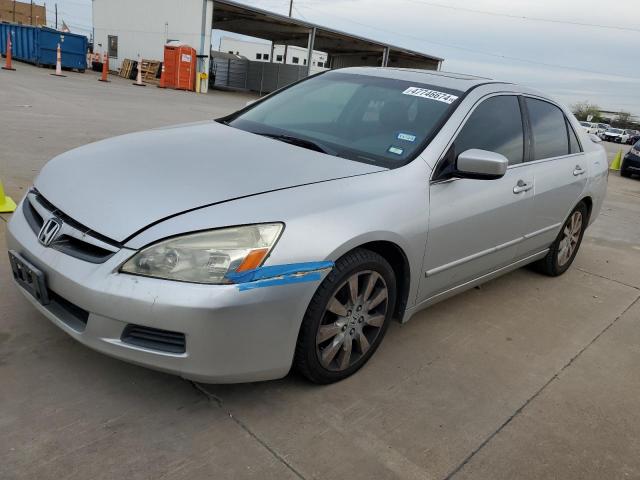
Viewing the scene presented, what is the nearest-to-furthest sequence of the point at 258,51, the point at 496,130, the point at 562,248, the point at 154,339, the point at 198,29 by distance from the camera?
the point at 154,339, the point at 496,130, the point at 562,248, the point at 198,29, the point at 258,51

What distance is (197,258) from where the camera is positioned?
213 centimetres

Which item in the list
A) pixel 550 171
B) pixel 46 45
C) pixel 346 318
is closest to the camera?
pixel 346 318

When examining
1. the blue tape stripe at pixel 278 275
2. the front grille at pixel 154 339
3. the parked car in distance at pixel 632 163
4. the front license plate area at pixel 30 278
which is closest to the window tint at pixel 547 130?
the blue tape stripe at pixel 278 275

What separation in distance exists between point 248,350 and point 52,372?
1.01 metres

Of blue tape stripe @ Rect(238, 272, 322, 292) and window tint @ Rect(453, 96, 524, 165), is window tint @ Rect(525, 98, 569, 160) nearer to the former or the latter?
window tint @ Rect(453, 96, 524, 165)

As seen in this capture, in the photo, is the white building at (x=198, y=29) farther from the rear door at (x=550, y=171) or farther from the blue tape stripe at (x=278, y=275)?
the blue tape stripe at (x=278, y=275)

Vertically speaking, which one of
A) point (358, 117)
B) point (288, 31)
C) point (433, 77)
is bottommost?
point (358, 117)

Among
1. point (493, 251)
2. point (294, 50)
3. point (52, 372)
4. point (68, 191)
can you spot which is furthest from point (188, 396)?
point (294, 50)

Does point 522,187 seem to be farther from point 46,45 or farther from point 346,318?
point 46,45

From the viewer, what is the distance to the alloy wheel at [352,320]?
2514 millimetres

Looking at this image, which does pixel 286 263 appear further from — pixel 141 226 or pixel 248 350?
pixel 141 226

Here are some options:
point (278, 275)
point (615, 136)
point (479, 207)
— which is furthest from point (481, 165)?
point (615, 136)

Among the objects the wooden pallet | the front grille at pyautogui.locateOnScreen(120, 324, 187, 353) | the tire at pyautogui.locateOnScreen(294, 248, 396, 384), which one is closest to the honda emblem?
the front grille at pyautogui.locateOnScreen(120, 324, 187, 353)

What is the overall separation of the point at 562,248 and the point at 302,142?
2.74 m
